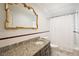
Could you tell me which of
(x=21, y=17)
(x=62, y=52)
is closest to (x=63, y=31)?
(x=62, y=52)

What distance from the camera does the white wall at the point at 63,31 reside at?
62.2 inches

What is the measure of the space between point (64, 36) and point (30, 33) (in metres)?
0.56

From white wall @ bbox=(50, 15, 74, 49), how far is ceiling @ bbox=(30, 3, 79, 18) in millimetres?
90

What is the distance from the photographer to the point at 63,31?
163cm

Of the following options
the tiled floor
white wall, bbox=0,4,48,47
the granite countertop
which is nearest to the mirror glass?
white wall, bbox=0,4,48,47

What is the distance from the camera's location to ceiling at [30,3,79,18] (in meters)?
1.54

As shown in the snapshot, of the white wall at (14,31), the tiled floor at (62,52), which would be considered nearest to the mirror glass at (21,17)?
the white wall at (14,31)

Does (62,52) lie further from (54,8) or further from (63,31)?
(54,8)

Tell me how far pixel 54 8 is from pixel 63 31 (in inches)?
15.7

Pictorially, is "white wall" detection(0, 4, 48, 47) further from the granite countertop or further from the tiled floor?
the tiled floor

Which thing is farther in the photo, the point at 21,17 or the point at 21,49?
the point at 21,17

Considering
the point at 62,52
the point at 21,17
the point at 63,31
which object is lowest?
the point at 62,52

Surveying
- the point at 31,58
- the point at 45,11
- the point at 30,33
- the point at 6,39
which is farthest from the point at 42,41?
the point at 6,39

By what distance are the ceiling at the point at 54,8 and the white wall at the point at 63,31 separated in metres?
0.09
